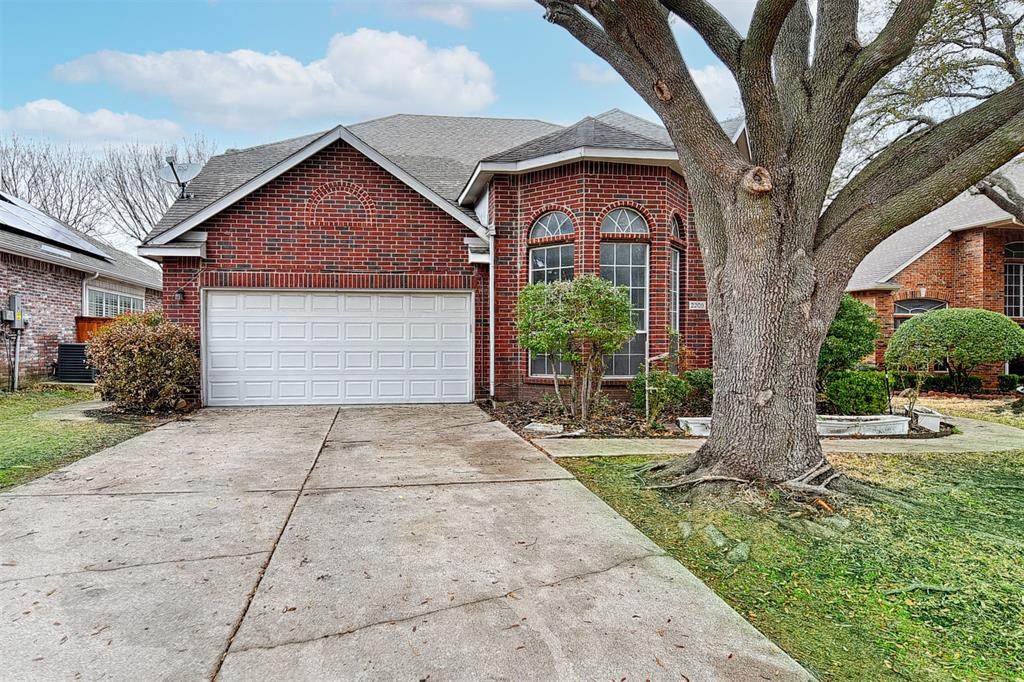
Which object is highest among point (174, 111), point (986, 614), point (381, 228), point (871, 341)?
point (174, 111)

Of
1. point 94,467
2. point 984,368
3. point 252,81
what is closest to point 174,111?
point 252,81

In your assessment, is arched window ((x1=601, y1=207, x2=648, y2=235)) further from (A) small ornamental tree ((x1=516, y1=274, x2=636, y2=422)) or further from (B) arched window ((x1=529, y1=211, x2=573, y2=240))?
(A) small ornamental tree ((x1=516, y1=274, x2=636, y2=422))

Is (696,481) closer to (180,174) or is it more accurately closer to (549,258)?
(549,258)

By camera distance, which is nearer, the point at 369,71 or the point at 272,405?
the point at 272,405

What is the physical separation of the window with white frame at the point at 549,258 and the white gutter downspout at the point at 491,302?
2.11 ft

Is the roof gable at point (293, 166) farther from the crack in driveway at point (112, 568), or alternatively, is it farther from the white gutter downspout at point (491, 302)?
the crack in driveway at point (112, 568)

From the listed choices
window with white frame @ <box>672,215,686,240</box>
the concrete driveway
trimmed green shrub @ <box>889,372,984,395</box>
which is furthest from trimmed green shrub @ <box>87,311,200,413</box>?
trimmed green shrub @ <box>889,372,984,395</box>

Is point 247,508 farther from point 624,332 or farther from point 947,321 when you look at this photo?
point 947,321

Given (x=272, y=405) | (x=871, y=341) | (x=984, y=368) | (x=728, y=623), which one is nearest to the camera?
(x=728, y=623)

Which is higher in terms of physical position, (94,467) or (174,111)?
(174,111)

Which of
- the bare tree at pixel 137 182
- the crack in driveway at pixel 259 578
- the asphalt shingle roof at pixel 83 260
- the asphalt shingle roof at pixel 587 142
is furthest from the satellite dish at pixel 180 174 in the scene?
the bare tree at pixel 137 182

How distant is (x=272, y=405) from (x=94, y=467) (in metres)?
4.47

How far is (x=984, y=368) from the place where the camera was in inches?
553

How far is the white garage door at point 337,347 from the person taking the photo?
981 centimetres
